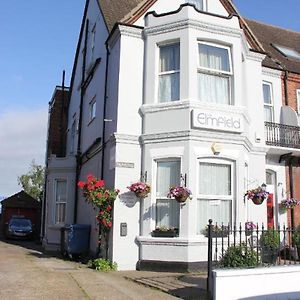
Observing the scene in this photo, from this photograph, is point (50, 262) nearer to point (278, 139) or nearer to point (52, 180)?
point (52, 180)

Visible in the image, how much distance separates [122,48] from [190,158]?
401cm

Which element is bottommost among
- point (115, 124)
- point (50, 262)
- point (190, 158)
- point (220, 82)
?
point (50, 262)

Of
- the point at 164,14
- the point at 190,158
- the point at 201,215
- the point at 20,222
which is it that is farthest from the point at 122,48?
the point at 20,222

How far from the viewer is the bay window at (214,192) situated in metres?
12.3

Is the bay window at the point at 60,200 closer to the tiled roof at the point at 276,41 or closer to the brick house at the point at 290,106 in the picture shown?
the brick house at the point at 290,106

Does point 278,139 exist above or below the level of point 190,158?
above

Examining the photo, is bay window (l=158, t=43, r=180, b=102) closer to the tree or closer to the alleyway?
the alleyway

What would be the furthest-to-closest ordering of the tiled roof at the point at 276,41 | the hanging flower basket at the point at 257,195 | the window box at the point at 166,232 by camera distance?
the tiled roof at the point at 276,41, the hanging flower basket at the point at 257,195, the window box at the point at 166,232

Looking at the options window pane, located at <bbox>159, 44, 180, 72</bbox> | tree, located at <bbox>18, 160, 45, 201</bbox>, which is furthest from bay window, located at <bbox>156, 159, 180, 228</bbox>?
tree, located at <bbox>18, 160, 45, 201</bbox>

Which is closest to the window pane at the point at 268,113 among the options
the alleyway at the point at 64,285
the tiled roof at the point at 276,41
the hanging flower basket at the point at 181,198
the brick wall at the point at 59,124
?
the tiled roof at the point at 276,41

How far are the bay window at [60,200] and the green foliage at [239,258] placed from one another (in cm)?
1205

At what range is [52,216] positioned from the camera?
1991 centimetres

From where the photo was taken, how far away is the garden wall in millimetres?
7770

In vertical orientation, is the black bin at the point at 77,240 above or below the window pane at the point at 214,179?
below
